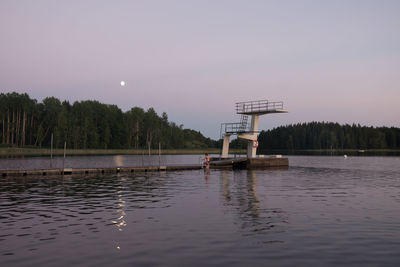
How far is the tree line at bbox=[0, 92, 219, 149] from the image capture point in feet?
421

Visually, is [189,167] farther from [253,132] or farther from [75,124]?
[75,124]

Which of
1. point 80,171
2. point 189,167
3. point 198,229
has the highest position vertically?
point 189,167

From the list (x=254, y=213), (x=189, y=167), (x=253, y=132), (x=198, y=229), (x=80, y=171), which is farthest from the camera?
(x=253, y=132)

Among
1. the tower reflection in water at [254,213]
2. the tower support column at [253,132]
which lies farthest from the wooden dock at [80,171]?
the tower reflection in water at [254,213]

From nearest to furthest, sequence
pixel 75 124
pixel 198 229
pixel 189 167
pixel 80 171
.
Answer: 1. pixel 198 229
2. pixel 80 171
3. pixel 189 167
4. pixel 75 124

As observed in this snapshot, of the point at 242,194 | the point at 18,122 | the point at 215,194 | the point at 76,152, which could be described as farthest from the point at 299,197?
the point at 18,122

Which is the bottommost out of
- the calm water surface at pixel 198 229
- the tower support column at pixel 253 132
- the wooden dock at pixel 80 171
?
the calm water surface at pixel 198 229

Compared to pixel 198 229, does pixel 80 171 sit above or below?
above

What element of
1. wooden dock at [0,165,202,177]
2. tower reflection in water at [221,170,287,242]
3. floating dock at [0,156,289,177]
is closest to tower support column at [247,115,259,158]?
floating dock at [0,156,289,177]

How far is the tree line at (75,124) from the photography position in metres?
128

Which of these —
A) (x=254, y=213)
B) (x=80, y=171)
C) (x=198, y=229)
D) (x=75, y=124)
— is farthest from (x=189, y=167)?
(x=75, y=124)

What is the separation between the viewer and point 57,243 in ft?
43.4

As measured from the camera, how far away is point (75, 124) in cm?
13662

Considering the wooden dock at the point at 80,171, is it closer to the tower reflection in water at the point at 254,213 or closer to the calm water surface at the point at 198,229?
the calm water surface at the point at 198,229
